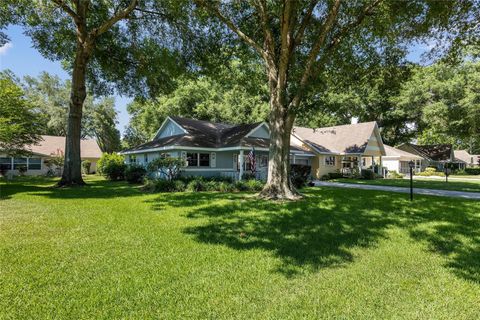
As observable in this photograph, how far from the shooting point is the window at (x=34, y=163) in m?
31.9

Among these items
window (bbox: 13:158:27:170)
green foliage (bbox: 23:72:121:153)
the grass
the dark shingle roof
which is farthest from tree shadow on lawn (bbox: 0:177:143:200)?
green foliage (bbox: 23:72:121:153)

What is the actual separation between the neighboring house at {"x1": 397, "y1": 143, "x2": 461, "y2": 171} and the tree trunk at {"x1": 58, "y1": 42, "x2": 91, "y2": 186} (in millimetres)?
43815

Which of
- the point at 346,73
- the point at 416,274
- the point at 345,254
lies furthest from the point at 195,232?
the point at 346,73

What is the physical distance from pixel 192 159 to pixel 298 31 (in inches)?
446

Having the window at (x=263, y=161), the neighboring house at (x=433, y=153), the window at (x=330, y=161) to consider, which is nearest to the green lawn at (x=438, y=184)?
the window at (x=330, y=161)

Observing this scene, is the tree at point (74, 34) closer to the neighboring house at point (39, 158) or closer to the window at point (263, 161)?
the window at point (263, 161)

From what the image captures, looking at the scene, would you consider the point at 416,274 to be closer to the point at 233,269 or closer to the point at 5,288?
the point at 233,269

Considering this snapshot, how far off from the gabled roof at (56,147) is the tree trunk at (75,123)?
15.7 metres

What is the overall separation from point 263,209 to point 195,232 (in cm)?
349

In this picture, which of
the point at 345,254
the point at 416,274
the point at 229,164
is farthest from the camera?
the point at 229,164

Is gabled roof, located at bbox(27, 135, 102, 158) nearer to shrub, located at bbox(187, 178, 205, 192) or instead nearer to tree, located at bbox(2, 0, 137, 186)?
tree, located at bbox(2, 0, 137, 186)

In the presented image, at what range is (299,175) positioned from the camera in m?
19.2

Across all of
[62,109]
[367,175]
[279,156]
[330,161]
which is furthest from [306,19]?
[62,109]

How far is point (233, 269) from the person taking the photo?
4.77 m
